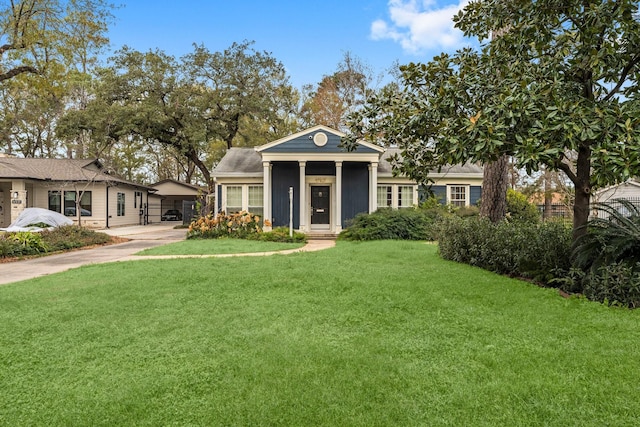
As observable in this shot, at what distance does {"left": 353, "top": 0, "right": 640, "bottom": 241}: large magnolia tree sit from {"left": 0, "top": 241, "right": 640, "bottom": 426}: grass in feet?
5.41

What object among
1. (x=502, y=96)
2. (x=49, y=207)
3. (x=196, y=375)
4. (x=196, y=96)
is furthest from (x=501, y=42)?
(x=49, y=207)

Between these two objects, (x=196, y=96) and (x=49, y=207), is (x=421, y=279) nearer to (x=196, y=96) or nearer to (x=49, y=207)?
(x=196, y=96)

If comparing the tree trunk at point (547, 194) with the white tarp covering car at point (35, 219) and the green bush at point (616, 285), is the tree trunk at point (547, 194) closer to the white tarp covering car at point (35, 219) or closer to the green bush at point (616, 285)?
the green bush at point (616, 285)

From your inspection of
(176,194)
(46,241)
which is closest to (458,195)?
Answer: (46,241)

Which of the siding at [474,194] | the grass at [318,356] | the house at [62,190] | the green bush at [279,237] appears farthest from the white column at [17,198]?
the siding at [474,194]

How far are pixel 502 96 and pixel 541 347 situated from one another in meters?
2.63

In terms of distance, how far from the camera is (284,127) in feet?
98.3

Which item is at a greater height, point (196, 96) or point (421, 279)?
point (196, 96)

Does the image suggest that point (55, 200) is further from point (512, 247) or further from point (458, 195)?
point (512, 247)

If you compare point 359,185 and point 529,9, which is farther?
point 359,185

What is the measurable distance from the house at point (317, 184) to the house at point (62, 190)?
9.12m

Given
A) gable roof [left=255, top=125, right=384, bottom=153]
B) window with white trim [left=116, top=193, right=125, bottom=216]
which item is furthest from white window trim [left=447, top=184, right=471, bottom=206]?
window with white trim [left=116, top=193, right=125, bottom=216]

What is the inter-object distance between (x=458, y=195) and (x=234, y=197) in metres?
10.6

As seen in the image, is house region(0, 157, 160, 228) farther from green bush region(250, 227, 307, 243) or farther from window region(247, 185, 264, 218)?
green bush region(250, 227, 307, 243)
